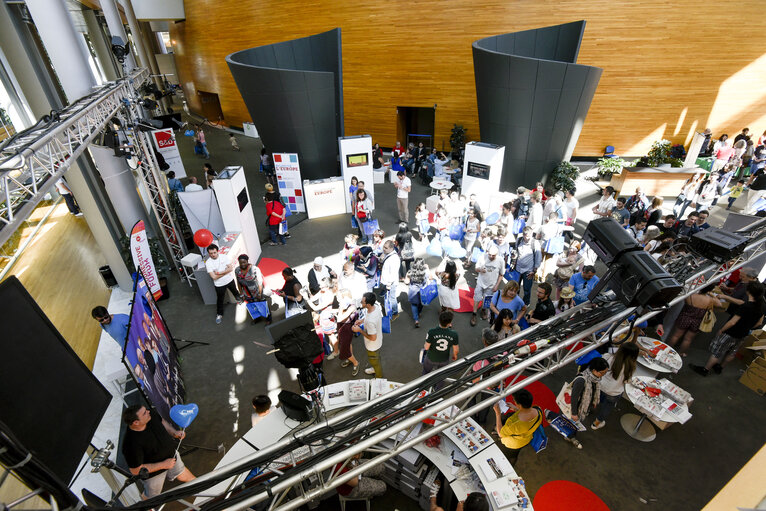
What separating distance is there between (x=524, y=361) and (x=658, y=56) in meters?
13.7

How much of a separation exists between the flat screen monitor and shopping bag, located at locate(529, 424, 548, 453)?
8.28 metres

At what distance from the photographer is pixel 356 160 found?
10789 mm

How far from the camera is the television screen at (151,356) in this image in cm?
406

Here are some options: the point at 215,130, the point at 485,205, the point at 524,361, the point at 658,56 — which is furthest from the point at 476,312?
the point at 215,130

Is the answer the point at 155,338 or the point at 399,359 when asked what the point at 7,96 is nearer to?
the point at 155,338

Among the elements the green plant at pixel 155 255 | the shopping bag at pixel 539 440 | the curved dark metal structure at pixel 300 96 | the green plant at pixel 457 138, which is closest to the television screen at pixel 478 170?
the green plant at pixel 457 138

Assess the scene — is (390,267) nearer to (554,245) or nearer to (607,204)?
(554,245)

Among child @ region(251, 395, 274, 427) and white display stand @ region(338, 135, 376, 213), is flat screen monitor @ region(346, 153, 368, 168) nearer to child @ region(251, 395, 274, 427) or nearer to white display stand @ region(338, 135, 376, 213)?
white display stand @ region(338, 135, 376, 213)

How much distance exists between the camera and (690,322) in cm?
554

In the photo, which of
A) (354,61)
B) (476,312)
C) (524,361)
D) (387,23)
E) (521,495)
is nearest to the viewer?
(524,361)

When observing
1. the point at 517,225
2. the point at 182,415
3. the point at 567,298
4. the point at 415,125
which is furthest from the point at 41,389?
the point at 415,125

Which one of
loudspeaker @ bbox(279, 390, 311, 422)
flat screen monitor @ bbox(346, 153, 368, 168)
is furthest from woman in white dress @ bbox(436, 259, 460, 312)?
flat screen monitor @ bbox(346, 153, 368, 168)

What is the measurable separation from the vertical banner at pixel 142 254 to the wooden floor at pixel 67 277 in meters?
1.07

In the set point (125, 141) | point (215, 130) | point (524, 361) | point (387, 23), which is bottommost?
point (215, 130)
